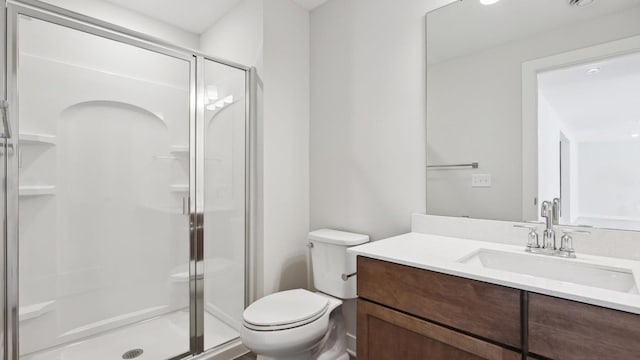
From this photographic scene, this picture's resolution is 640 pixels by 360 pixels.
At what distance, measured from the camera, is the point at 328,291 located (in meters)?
1.85

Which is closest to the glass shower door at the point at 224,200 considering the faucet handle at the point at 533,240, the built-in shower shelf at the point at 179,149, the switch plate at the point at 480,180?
the built-in shower shelf at the point at 179,149

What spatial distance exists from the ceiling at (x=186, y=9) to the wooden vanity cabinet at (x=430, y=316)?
6.38 ft

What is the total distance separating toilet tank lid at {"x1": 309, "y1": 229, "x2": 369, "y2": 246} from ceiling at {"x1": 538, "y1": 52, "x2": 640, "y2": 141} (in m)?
1.10

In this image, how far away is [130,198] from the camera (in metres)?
2.02

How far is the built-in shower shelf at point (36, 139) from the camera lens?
156 centimetres

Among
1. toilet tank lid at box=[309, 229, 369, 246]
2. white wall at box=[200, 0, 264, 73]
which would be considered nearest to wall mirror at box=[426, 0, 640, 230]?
toilet tank lid at box=[309, 229, 369, 246]

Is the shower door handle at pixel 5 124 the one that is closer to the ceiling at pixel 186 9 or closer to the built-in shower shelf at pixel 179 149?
the built-in shower shelf at pixel 179 149

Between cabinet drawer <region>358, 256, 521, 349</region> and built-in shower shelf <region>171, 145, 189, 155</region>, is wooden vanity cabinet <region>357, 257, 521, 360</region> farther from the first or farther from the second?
built-in shower shelf <region>171, 145, 189, 155</region>

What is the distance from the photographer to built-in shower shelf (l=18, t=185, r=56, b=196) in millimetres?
1594

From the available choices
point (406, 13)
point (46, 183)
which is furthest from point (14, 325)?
point (406, 13)

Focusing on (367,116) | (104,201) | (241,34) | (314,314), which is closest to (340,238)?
(314,314)

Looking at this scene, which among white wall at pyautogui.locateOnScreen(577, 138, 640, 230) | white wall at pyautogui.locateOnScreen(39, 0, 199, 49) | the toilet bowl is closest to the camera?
white wall at pyautogui.locateOnScreen(577, 138, 640, 230)

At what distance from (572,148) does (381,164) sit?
90 cm

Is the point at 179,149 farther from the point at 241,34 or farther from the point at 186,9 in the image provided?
the point at 186,9
